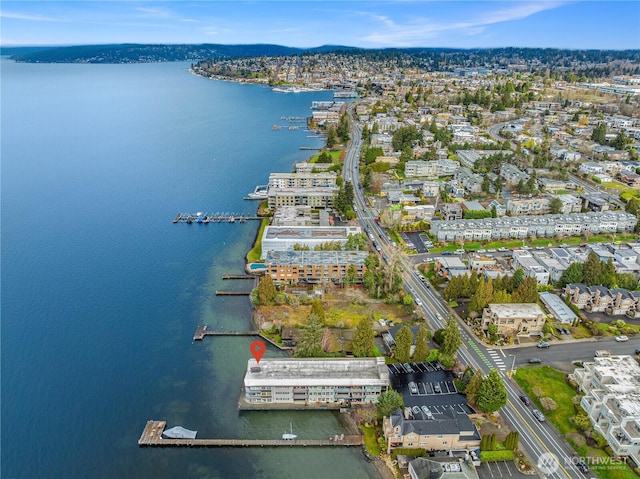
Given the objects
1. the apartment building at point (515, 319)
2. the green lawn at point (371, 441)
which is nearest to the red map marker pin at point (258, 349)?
the green lawn at point (371, 441)

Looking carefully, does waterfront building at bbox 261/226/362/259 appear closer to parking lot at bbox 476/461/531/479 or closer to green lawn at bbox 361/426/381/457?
green lawn at bbox 361/426/381/457

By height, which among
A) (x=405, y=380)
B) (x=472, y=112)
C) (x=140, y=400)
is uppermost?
(x=472, y=112)

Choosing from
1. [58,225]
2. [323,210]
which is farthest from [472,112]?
[58,225]

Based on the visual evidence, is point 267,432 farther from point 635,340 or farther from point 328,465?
point 635,340

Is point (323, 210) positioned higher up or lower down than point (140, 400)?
higher up

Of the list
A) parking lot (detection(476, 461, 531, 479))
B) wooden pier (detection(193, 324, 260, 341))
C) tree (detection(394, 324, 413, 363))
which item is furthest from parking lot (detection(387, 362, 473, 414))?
wooden pier (detection(193, 324, 260, 341))
